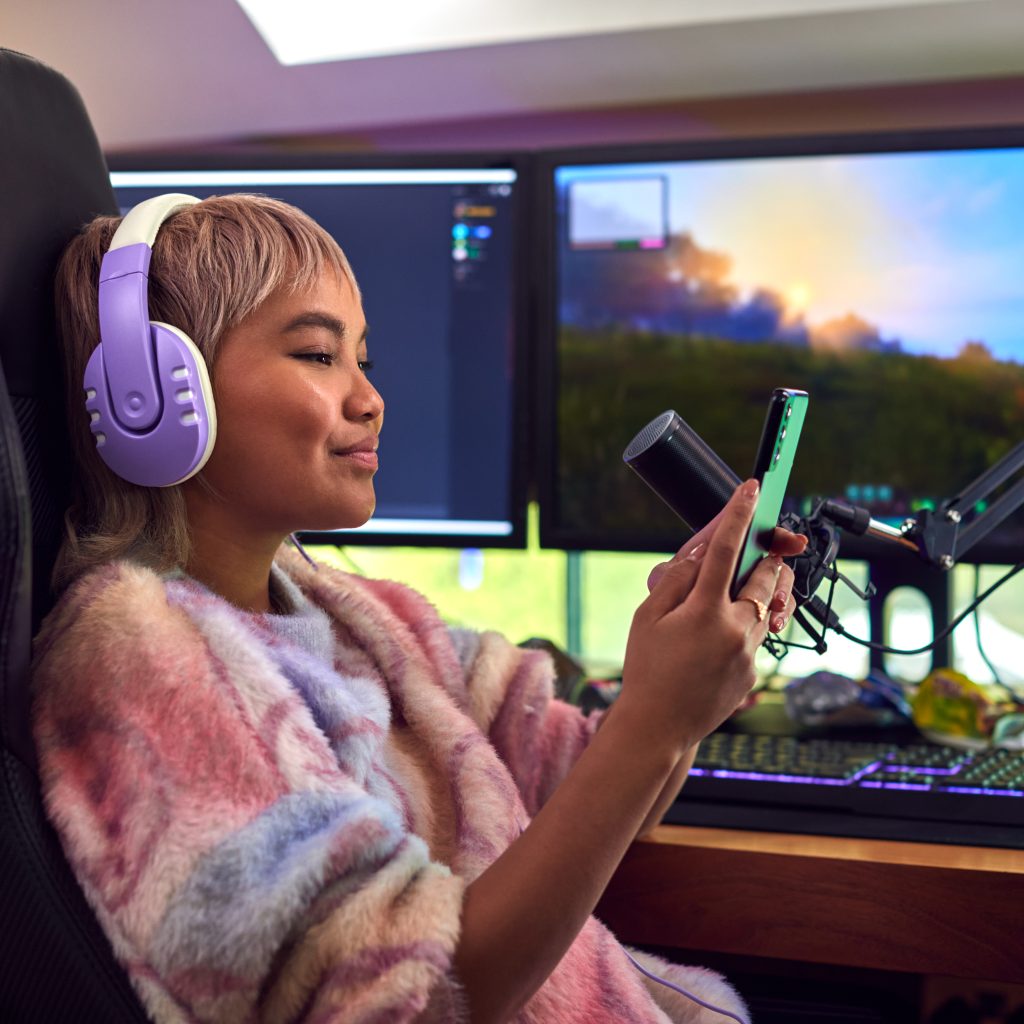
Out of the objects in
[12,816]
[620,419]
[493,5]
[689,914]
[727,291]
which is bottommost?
[689,914]

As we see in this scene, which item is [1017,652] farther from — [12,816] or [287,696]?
[12,816]

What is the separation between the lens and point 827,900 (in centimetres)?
77

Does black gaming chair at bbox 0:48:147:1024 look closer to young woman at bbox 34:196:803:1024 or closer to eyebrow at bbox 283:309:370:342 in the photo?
young woman at bbox 34:196:803:1024

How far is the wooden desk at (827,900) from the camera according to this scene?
29.3 inches

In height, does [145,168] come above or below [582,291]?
above

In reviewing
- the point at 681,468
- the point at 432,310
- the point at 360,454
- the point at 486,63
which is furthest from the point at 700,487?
the point at 486,63

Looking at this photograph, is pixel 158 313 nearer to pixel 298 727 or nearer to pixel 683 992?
pixel 298 727

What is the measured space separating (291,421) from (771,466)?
33 centimetres

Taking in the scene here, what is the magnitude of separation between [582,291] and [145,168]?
55 cm

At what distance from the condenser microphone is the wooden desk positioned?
0.27m

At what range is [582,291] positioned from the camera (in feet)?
4.03

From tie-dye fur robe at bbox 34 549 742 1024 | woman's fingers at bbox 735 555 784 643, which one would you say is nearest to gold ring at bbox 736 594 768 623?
woman's fingers at bbox 735 555 784 643

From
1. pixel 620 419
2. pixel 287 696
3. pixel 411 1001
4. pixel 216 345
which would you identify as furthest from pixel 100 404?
pixel 620 419

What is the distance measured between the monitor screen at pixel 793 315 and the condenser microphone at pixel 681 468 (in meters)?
0.48
